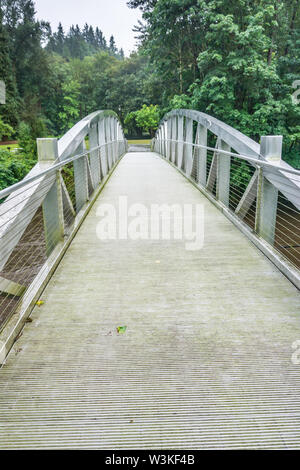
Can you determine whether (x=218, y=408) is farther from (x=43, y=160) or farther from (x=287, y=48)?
(x=287, y=48)

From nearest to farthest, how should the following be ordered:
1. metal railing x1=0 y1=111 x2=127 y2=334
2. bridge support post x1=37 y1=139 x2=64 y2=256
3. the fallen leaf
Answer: the fallen leaf, metal railing x1=0 y1=111 x2=127 y2=334, bridge support post x1=37 y1=139 x2=64 y2=256

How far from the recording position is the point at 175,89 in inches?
868

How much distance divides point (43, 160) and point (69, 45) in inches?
4179

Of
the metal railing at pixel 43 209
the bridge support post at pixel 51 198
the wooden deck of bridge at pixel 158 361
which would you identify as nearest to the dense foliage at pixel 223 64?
the metal railing at pixel 43 209

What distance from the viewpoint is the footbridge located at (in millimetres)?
1682

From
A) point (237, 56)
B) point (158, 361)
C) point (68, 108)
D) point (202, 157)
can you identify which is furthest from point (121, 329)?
point (68, 108)

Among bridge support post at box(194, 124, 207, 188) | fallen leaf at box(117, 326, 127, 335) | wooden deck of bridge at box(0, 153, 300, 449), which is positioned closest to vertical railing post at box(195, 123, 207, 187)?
bridge support post at box(194, 124, 207, 188)

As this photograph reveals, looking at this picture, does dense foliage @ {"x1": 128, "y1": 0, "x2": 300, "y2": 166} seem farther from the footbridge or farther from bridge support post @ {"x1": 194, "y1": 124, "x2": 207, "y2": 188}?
the footbridge

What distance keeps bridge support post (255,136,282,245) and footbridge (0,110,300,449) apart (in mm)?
11

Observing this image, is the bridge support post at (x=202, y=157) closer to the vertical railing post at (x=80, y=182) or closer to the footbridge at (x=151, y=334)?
the vertical railing post at (x=80, y=182)

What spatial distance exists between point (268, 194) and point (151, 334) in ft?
7.46

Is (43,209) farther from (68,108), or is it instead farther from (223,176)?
(68,108)

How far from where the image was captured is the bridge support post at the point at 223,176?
18.7 feet

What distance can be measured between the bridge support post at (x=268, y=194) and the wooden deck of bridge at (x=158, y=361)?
0.55 metres
